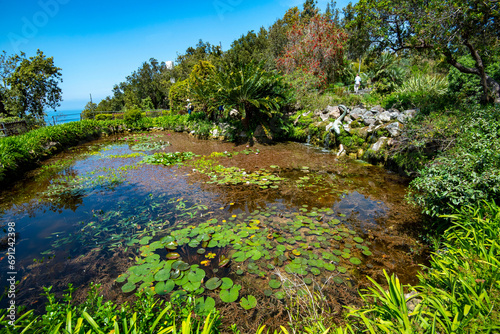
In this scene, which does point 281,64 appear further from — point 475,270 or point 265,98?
point 475,270

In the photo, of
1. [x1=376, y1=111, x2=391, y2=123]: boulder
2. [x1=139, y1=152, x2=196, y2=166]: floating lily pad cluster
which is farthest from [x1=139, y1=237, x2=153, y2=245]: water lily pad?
[x1=376, y1=111, x2=391, y2=123]: boulder

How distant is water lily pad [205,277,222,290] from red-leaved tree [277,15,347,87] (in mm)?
13137

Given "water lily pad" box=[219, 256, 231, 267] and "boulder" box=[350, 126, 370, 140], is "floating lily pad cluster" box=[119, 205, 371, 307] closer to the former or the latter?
"water lily pad" box=[219, 256, 231, 267]

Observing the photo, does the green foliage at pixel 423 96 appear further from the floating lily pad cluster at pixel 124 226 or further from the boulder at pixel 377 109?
the floating lily pad cluster at pixel 124 226

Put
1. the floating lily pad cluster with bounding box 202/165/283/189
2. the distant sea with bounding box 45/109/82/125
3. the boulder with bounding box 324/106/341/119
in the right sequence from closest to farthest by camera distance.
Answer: the floating lily pad cluster with bounding box 202/165/283/189
the boulder with bounding box 324/106/341/119
the distant sea with bounding box 45/109/82/125

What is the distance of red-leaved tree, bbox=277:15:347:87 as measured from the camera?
43.7 feet

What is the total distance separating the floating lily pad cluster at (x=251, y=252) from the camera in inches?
106

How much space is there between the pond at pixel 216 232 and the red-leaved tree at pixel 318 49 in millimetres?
9331

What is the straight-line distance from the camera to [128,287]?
2.62m

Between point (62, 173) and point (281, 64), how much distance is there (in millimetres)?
14157

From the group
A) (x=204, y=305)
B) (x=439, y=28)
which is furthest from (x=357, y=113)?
(x=204, y=305)

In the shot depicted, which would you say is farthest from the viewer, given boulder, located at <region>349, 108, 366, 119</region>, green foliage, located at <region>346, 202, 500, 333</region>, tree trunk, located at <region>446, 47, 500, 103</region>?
boulder, located at <region>349, 108, 366, 119</region>

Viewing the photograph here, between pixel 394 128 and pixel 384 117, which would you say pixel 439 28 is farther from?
pixel 384 117

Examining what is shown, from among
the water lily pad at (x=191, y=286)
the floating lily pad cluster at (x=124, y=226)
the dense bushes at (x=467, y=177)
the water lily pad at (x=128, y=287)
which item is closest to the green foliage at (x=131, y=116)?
the floating lily pad cluster at (x=124, y=226)
